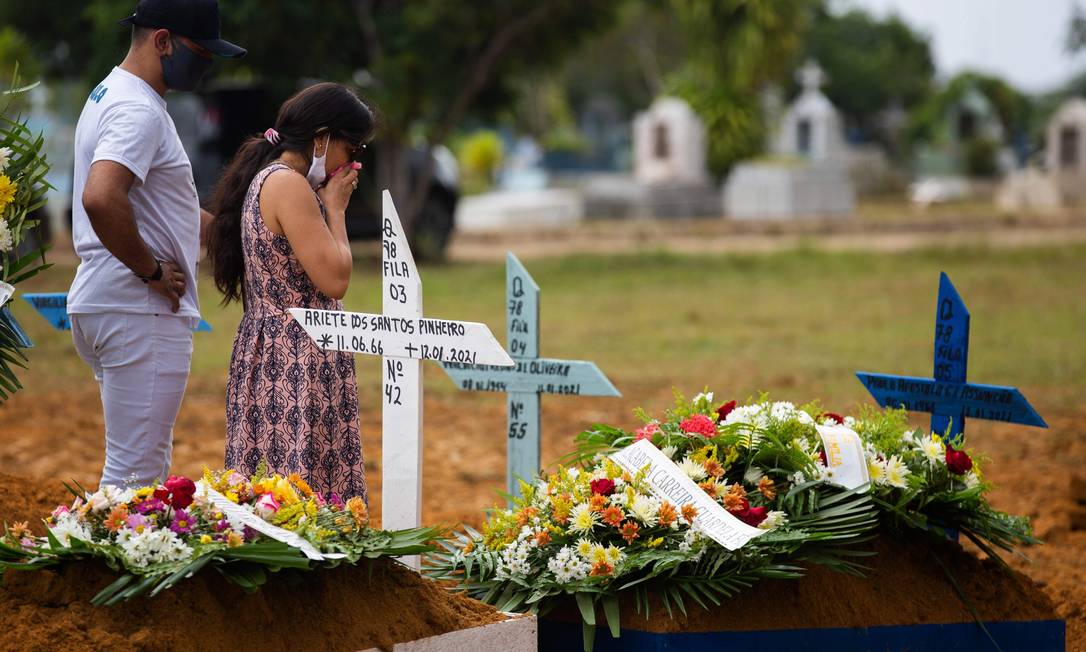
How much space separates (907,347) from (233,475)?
8850 mm

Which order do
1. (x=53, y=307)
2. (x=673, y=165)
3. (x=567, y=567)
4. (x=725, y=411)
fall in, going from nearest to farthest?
(x=567, y=567), (x=725, y=411), (x=53, y=307), (x=673, y=165)

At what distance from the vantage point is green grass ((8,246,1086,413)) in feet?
33.2

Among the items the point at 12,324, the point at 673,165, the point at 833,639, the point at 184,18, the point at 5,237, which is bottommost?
the point at 833,639

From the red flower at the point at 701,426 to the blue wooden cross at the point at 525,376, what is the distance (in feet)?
2.13

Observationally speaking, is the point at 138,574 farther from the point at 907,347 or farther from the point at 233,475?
the point at 907,347

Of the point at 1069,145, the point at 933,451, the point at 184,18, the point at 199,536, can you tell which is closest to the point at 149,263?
the point at 184,18

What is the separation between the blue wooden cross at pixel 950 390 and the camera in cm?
424

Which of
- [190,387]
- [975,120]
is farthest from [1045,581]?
[975,120]

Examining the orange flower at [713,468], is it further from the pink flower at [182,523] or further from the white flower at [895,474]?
the pink flower at [182,523]

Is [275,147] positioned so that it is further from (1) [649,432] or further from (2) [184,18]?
(1) [649,432]

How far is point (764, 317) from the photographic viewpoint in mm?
13516

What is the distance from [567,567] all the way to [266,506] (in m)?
0.78

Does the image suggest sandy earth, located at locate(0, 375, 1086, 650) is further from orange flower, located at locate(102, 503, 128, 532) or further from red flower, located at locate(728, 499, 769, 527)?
orange flower, located at locate(102, 503, 128, 532)

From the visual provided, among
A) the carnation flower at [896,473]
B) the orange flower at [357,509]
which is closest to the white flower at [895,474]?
the carnation flower at [896,473]
